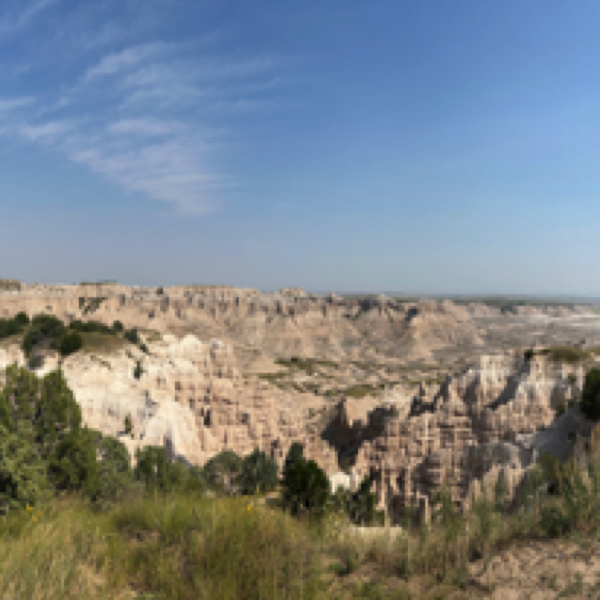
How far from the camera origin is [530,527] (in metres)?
5.14

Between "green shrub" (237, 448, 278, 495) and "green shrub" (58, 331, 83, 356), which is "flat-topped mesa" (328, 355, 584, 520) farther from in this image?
"green shrub" (58, 331, 83, 356)

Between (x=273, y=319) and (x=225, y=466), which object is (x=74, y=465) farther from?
(x=273, y=319)

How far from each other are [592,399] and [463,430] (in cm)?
949

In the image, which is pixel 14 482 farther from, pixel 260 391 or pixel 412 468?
pixel 260 391

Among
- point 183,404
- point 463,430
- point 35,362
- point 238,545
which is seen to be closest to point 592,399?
point 463,430

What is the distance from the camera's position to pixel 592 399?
87.2 ft

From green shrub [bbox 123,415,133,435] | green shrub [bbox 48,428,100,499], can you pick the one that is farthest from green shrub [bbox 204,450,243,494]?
green shrub [bbox 48,428,100,499]

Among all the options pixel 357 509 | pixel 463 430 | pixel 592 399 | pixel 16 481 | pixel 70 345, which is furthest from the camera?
pixel 70 345

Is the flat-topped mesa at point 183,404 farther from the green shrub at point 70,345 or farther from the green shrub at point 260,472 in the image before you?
the green shrub at point 260,472

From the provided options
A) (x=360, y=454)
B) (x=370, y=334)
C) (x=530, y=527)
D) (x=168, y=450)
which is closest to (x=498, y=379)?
(x=360, y=454)

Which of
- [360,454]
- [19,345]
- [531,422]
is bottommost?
[360,454]

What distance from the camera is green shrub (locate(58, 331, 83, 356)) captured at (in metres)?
33.5

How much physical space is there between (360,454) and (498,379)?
14.7 m

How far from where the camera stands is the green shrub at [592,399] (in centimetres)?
2572
